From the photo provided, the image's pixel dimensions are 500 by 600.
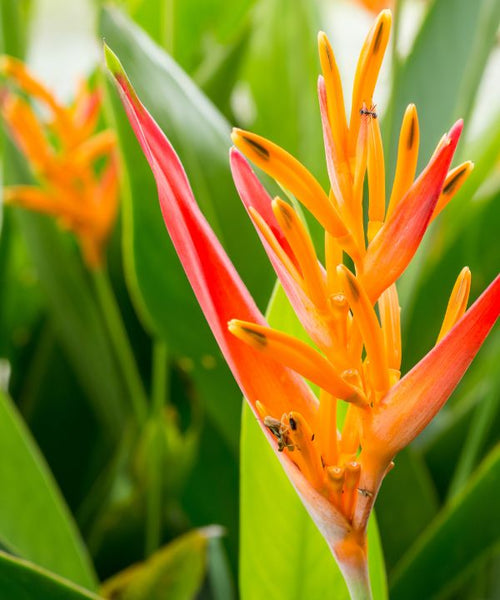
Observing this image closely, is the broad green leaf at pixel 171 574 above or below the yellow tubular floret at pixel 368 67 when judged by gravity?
below

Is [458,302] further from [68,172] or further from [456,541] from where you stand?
[68,172]

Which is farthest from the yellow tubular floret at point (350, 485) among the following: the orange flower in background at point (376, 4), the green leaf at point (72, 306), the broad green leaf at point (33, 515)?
the orange flower in background at point (376, 4)

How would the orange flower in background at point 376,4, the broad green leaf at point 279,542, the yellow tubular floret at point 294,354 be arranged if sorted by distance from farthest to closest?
the orange flower in background at point 376,4, the broad green leaf at point 279,542, the yellow tubular floret at point 294,354

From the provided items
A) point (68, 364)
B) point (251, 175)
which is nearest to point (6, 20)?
point (68, 364)

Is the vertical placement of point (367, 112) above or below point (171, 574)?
above

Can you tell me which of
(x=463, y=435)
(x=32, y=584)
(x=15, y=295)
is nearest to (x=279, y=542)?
(x=32, y=584)

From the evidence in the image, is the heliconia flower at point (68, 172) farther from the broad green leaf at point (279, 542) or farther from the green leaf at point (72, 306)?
the broad green leaf at point (279, 542)

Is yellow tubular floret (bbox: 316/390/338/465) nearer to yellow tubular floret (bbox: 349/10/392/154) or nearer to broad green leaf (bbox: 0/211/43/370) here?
yellow tubular floret (bbox: 349/10/392/154)
